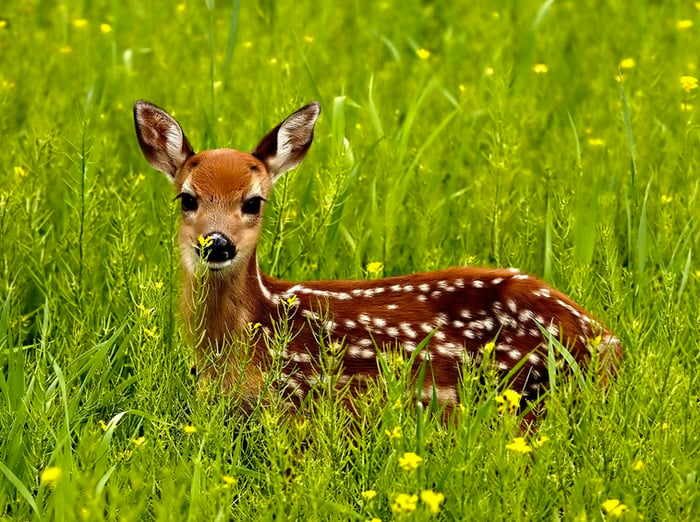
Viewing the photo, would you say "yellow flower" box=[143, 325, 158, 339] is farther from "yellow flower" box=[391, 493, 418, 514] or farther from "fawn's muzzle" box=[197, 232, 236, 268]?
"yellow flower" box=[391, 493, 418, 514]

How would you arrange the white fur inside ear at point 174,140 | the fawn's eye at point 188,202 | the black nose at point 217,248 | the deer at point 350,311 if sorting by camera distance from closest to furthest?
the black nose at point 217,248
the deer at point 350,311
the fawn's eye at point 188,202
the white fur inside ear at point 174,140

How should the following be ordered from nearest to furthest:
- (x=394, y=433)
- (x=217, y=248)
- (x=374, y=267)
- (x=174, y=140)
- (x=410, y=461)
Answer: (x=410, y=461) < (x=394, y=433) < (x=217, y=248) < (x=174, y=140) < (x=374, y=267)

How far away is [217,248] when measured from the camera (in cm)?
443

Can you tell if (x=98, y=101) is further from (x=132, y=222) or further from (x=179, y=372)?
(x=179, y=372)

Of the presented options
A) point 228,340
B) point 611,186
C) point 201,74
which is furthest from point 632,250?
point 201,74

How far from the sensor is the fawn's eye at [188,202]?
468 cm

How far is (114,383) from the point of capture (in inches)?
179

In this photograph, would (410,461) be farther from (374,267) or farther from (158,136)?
(158,136)

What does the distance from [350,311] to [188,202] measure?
728 mm

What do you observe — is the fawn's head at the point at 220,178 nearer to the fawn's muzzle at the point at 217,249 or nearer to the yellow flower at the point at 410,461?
the fawn's muzzle at the point at 217,249

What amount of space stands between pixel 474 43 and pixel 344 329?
365cm

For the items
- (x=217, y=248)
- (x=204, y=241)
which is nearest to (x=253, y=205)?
(x=217, y=248)

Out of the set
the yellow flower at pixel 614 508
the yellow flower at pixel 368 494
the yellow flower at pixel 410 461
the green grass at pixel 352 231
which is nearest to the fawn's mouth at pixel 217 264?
the green grass at pixel 352 231

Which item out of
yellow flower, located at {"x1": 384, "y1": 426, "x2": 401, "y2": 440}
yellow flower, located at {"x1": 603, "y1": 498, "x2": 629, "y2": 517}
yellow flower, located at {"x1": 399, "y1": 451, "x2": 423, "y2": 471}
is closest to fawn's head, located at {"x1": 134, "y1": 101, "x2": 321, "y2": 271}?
yellow flower, located at {"x1": 384, "y1": 426, "x2": 401, "y2": 440}
